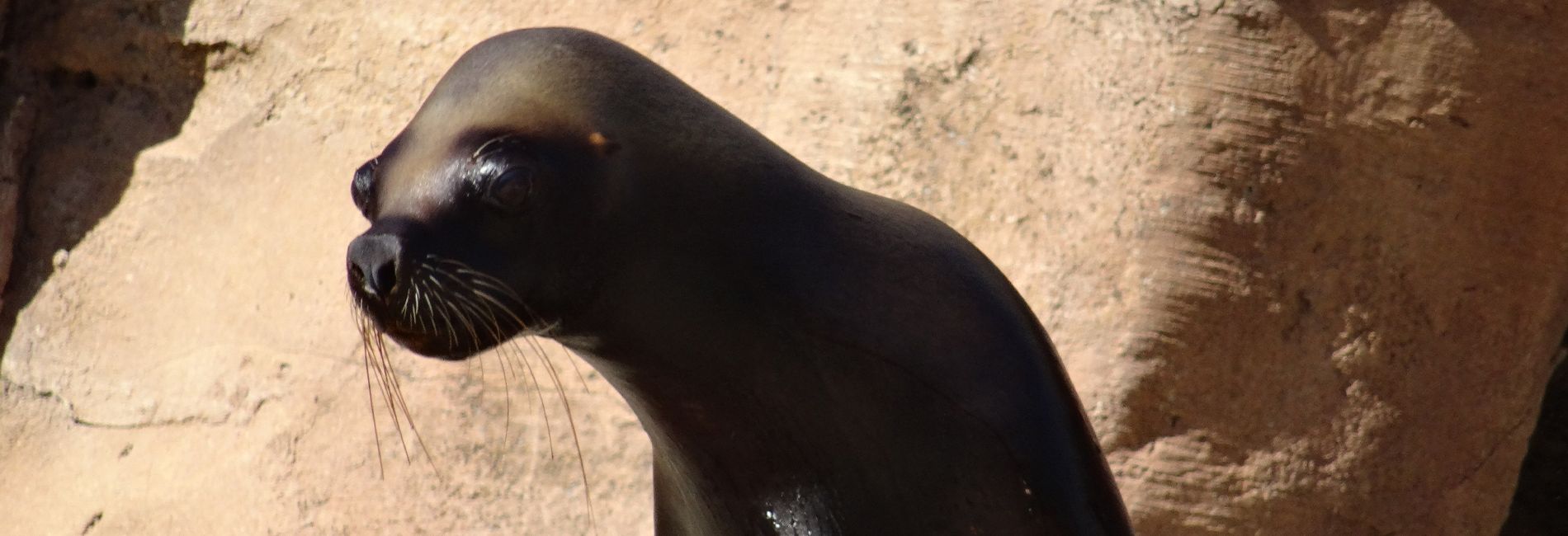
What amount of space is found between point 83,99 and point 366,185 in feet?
10.4

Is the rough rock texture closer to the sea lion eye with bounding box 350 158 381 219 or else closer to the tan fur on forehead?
the tan fur on forehead

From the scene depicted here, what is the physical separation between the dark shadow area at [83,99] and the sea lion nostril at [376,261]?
2.94 m

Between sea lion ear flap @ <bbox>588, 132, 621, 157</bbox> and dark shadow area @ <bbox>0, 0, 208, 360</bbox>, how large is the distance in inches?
114

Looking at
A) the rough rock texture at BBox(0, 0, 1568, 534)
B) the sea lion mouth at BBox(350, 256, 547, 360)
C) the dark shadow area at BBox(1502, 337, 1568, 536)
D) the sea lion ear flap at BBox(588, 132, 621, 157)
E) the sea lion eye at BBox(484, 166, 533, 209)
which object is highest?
the sea lion ear flap at BBox(588, 132, 621, 157)

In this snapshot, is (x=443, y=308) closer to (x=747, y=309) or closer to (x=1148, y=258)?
(x=747, y=309)

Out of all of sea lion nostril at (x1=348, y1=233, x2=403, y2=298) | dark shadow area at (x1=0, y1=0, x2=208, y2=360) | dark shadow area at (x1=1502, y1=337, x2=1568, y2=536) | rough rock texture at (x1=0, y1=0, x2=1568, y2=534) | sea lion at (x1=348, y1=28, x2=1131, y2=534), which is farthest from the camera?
dark shadow area at (x1=1502, y1=337, x2=1568, y2=536)

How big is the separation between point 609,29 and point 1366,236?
1.70 meters

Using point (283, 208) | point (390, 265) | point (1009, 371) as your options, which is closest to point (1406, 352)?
point (1009, 371)

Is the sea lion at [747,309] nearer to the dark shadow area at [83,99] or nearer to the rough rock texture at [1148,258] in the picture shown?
the rough rock texture at [1148,258]

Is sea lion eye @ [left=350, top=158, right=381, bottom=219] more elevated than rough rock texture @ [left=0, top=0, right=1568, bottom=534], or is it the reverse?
sea lion eye @ [left=350, top=158, right=381, bottom=219]

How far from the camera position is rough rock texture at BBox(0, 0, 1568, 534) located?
10.7ft

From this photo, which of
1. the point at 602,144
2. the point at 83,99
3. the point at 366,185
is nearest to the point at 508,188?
the point at 602,144

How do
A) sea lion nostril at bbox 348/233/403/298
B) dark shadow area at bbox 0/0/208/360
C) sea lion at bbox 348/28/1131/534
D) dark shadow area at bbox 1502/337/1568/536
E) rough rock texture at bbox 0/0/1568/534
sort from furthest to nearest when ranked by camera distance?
dark shadow area at bbox 1502/337/1568/536 < dark shadow area at bbox 0/0/208/360 < rough rock texture at bbox 0/0/1568/534 < sea lion at bbox 348/28/1131/534 < sea lion nostril at bbox 348/233/403/298

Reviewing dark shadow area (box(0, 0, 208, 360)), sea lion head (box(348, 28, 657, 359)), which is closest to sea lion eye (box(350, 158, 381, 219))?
sea lion head (box(348, 28, 657, 359))
